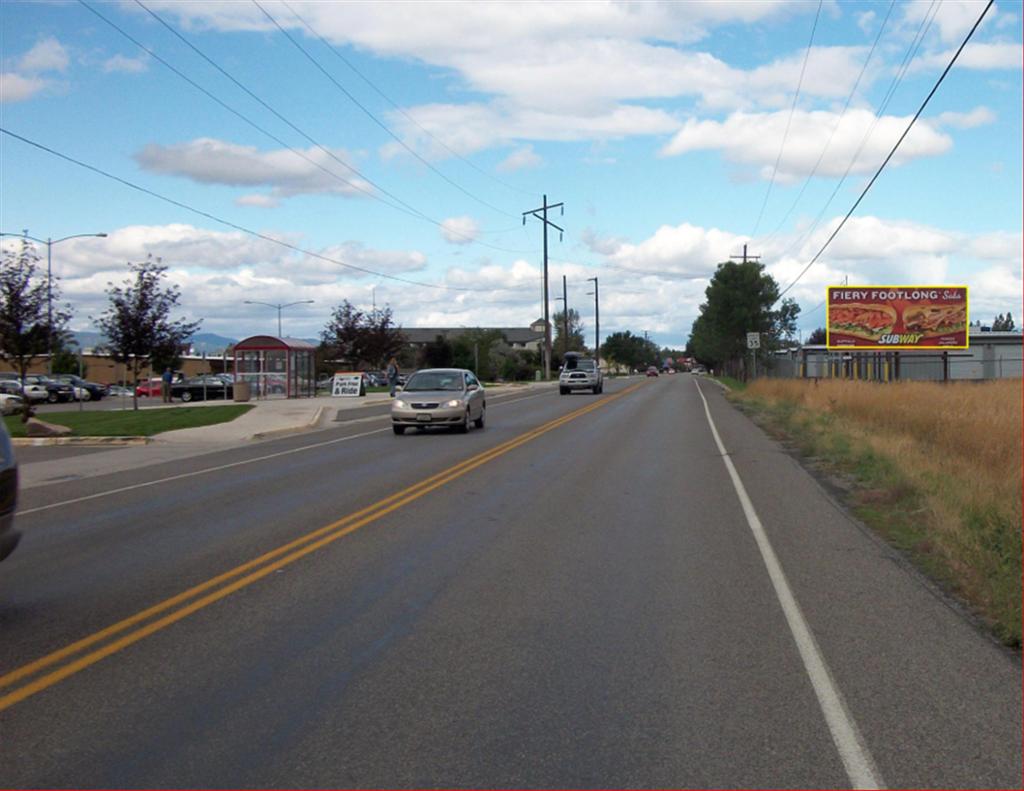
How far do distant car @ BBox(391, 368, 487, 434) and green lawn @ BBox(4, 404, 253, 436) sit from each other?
6.94 meters

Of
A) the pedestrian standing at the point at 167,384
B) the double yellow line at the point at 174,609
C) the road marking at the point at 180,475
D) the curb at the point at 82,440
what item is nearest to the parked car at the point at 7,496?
the double yellow line at the point at 174,609

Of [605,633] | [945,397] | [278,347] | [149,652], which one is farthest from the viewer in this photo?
[278,347]

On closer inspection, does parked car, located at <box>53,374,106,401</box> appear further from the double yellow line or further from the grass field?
the double yellow line

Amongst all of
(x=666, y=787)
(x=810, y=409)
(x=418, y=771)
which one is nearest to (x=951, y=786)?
(x=666, y=787)

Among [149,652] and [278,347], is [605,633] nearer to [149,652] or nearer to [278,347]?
[149,652]

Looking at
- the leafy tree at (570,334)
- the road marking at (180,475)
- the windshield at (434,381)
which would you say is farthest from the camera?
the leafy tree at (570,334)

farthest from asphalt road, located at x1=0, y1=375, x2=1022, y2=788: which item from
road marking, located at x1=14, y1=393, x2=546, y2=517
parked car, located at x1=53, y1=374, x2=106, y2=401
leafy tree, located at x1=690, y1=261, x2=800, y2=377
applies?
leafy tree, located at x1=690, y1=261, x2=800, y2=377

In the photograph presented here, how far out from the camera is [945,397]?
26.7 metres

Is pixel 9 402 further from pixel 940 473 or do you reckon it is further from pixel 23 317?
pixel 940 473

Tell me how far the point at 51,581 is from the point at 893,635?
6753 mm

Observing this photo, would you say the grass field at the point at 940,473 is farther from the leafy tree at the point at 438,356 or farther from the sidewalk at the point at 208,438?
the leafy tree at the point at 438,356

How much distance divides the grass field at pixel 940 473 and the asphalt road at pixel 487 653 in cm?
40

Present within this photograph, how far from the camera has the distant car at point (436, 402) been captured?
27.0 meters

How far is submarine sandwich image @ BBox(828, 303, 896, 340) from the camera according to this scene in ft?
179
